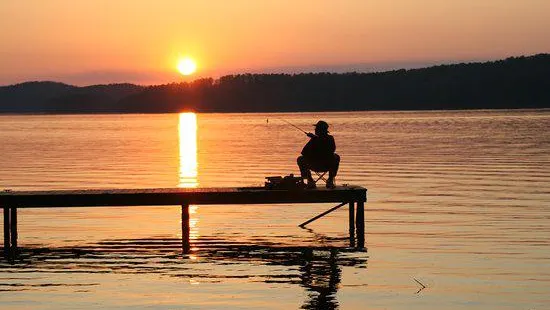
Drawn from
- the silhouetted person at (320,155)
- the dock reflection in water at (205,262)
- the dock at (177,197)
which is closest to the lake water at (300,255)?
the dock reflection in water at (205,262)

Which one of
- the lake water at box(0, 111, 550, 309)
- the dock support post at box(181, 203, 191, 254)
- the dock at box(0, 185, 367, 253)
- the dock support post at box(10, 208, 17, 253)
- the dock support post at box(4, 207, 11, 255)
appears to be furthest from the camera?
the dock support post at box(10, 208, 17, 253)

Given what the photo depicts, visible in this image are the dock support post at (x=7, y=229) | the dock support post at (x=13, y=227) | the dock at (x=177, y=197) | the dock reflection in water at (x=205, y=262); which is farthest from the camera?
the dock support post at (x=13, y=227)

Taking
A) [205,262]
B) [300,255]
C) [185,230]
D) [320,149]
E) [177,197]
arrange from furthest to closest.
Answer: [320,149] < [185,230] < [177,197] < [300,255] < [205,262]

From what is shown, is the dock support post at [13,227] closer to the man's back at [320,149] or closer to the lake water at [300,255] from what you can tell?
the lake water at [300,255]

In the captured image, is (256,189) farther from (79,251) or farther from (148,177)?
(148,177)

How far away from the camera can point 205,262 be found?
64.4ft

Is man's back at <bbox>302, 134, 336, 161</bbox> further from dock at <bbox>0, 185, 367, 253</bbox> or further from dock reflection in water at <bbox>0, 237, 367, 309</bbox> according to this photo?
dock reflection in water at <bbox>0, 237, 367, 309</bbox>

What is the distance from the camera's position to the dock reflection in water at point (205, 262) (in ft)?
57.6

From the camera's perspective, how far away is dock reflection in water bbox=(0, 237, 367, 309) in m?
17.5

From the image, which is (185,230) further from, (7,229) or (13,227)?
(7,229)

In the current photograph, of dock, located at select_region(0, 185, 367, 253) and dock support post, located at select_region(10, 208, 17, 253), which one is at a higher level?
dock, located at select_region(0, 185, 367, 253)

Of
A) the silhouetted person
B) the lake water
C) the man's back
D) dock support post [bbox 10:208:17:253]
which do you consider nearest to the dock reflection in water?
the lake water

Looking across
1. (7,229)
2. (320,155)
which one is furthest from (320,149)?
(7,229)

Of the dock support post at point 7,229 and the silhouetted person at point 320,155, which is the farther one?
the silhouetted person at point 320,155
